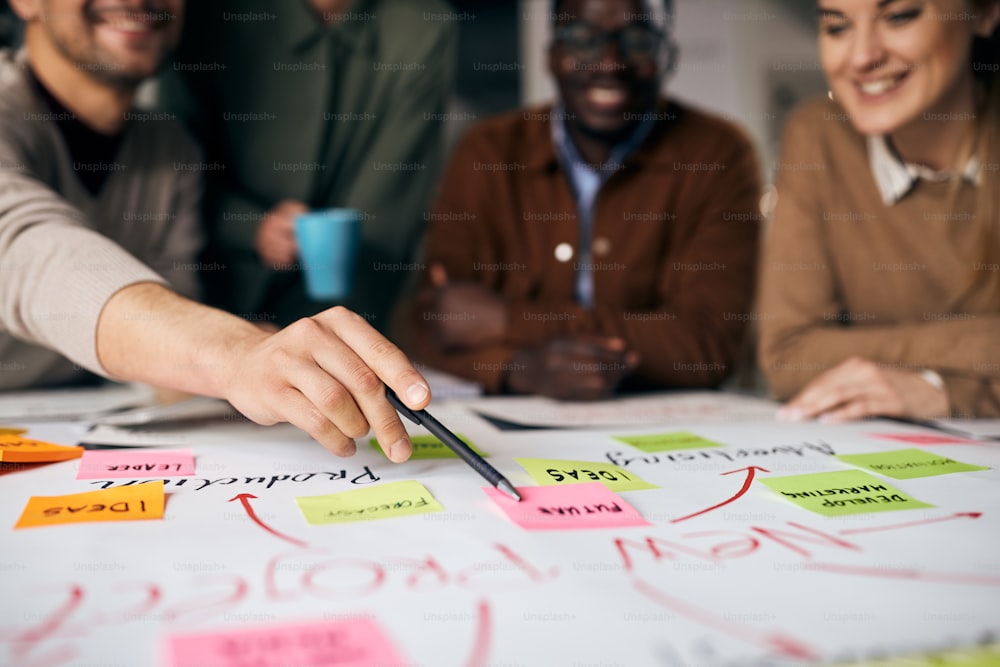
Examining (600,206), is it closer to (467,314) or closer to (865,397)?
(467,314)

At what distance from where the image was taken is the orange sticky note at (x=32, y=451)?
71 centimetres

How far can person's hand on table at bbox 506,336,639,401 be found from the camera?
3.80 ft

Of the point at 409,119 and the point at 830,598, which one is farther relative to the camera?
the point at 409,119

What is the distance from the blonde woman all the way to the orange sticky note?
942mm

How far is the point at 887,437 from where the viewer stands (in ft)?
2.84

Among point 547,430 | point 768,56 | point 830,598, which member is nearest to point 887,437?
point 547,430

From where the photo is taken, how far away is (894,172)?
1.31 metres

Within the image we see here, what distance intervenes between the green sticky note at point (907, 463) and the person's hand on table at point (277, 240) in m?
1.07

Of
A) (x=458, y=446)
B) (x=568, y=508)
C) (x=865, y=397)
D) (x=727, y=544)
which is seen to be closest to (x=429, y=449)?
(x=458, y=446)

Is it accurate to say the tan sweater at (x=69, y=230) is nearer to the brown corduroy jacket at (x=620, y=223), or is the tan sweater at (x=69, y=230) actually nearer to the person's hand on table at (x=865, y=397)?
the brown corduroy jacket at (x=620, y=223)

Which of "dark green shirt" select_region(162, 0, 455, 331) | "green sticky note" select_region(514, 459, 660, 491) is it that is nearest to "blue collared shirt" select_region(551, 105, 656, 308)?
"dark green shirt" select_region(162, 0, 455, 331)

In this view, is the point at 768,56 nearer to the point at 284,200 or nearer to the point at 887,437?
the point at 284,200

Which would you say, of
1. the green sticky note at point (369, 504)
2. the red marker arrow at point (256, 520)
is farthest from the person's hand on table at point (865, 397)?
the red marker arrow at point (256, 520)

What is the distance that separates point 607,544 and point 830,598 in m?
0.14
